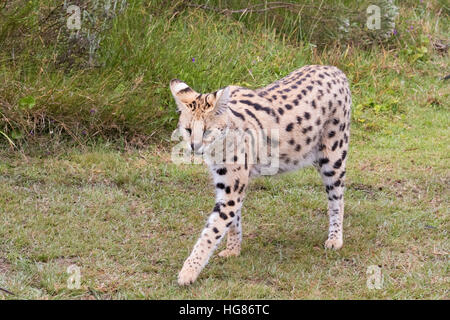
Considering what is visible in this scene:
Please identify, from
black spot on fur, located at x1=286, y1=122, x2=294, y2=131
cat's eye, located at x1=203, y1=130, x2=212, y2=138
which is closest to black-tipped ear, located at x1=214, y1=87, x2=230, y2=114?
cat's eye, located at x1=203, y1=130, x2=212, y2=138

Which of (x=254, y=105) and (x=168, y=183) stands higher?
(x=254, y=105)

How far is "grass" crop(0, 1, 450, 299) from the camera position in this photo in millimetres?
5098

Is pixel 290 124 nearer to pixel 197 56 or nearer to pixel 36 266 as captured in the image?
pixel 36 266

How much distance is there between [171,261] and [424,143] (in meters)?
3.99

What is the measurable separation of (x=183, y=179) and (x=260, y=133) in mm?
1825

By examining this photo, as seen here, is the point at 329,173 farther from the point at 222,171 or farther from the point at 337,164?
the point at 222,171

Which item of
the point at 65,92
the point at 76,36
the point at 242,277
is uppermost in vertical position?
the point at 76,36

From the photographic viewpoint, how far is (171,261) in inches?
209

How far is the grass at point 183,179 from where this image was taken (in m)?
5.10

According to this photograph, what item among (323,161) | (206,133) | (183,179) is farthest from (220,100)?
(183,179)

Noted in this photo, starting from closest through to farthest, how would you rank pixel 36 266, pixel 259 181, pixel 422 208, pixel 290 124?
1. pixel 36 266
2. pixel 290 124
3. pixel 422 208
4. pixel 259 181

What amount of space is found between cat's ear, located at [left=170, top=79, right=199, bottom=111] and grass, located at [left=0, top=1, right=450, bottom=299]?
1215 mm

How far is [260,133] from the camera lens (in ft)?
17.3

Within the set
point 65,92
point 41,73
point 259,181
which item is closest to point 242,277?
point 259,181
